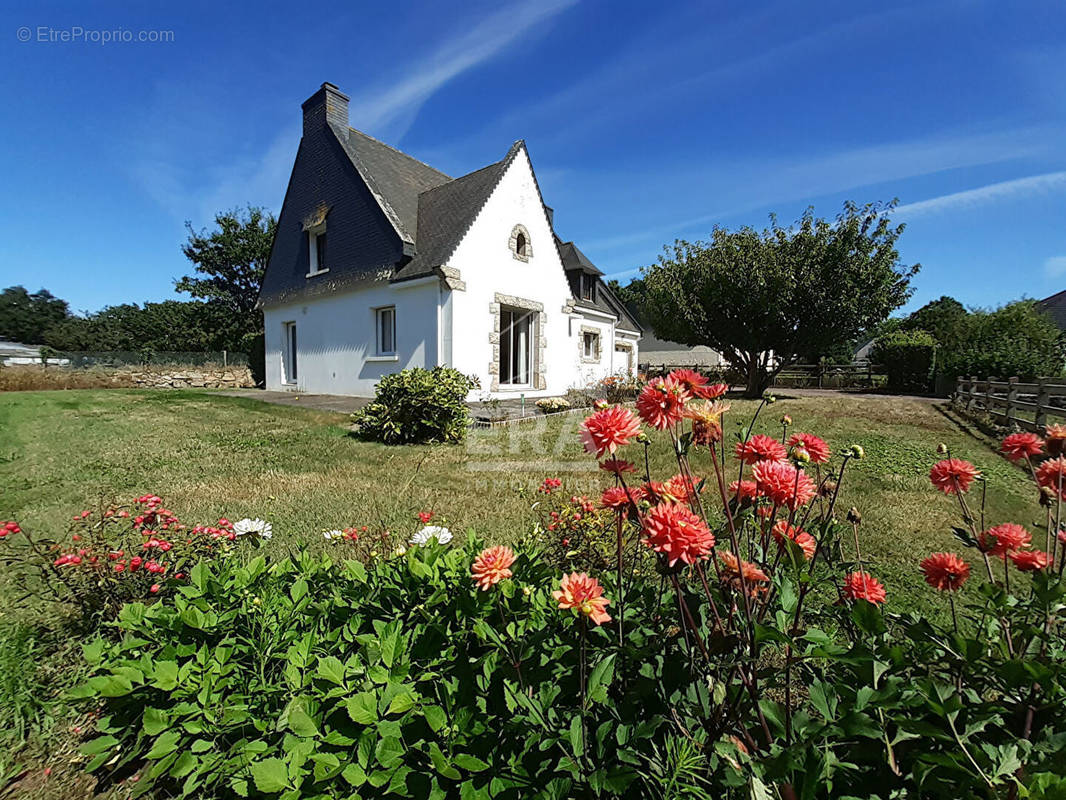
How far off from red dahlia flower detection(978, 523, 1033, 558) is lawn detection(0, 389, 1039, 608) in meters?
1.85

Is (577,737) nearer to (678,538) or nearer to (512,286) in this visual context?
(678,538)

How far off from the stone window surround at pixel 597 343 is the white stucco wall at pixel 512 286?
0.41 ft

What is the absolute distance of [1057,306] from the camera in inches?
1228

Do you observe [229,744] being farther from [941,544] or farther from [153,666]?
[941,544]

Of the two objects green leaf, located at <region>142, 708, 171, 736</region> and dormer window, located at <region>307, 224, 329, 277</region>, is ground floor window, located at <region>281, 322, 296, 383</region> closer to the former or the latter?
dormer window, located at <region>307, 224, 329, 277</region>

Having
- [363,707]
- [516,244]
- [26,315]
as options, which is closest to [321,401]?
[516,244]

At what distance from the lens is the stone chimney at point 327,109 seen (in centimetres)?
1363

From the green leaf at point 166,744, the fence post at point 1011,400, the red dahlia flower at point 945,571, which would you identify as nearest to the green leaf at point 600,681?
the red dahlia flower at point 945,571

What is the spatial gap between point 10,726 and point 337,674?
63.2 inches

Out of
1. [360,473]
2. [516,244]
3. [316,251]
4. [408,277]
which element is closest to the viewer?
[360,473]

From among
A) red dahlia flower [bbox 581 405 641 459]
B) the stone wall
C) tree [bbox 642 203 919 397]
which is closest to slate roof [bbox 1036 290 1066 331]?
tree [bbox 642 203 919 397]

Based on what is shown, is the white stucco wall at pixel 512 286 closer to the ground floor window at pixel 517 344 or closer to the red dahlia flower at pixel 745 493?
the ground floor window at pixel 517 344

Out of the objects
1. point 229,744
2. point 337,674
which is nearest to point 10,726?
point 229,744

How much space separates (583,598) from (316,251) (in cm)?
1589
